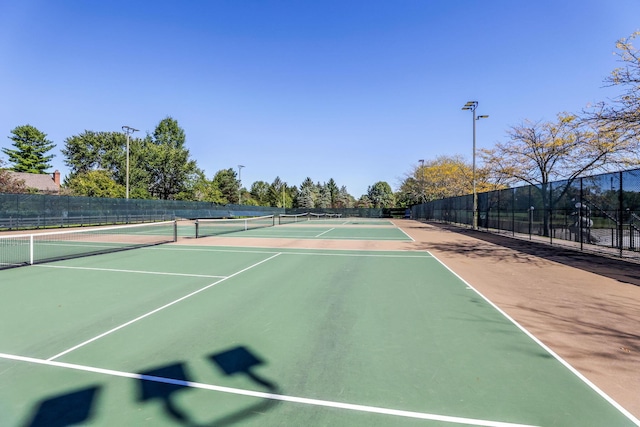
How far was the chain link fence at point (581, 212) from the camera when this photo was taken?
35.9 ft

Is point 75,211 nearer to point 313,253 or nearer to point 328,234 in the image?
point 328,234

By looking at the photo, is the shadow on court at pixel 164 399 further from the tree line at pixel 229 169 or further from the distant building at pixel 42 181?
the distant building at pixel 42 181

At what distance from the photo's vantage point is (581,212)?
13.4m

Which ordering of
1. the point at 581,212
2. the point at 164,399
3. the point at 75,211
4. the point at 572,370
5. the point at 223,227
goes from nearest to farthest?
the point at 164,399 < the point at 572,370 < the point at 581,212 < the point at 223,227 < the point at 75,211

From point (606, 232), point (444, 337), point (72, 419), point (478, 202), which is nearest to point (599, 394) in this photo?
point (444, 337)

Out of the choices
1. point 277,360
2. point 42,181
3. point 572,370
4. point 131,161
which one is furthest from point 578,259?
point 42,181

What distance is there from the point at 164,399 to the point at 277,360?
4.04 ft

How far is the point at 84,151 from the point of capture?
224 feet

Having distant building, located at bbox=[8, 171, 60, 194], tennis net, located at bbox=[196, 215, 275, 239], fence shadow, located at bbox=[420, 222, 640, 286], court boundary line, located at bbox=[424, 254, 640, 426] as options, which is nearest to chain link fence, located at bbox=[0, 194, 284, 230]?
tennis net, located at bbox=[196, 215, 275, 239]

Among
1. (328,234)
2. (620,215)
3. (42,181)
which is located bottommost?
(328,234)

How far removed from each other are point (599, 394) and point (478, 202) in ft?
84.1

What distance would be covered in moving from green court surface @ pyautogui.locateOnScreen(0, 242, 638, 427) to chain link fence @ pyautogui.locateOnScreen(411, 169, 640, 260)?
27.2ft

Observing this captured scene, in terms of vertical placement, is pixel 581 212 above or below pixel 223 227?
above

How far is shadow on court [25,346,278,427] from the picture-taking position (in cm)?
274
